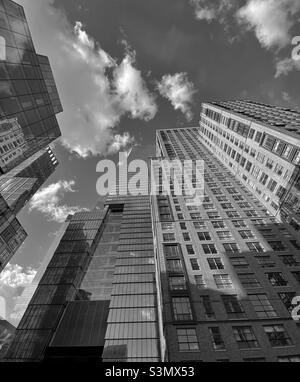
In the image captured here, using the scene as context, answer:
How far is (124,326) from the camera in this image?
57000 millimetres

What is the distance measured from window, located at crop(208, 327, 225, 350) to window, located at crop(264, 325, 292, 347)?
6.49 m

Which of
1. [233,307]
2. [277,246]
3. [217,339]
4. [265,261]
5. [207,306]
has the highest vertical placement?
[277,246]

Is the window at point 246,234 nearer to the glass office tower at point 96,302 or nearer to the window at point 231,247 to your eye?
the window at point 231,247

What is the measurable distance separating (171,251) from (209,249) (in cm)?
777

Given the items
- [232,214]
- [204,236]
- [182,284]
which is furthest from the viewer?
[232,214]

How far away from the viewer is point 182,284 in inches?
1453

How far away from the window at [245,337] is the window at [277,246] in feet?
65.1

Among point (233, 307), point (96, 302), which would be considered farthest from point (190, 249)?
point (96, 302)

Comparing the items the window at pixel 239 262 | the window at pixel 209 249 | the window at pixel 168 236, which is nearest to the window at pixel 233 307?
the window at pixel 239 262

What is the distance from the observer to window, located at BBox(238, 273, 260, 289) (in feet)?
119

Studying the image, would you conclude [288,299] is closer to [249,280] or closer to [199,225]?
[249,280]

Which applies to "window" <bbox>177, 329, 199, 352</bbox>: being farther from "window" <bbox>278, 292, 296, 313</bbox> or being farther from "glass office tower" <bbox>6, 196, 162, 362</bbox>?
"glass office tower" <bbox>6, 196, 162, 362</bbox>
